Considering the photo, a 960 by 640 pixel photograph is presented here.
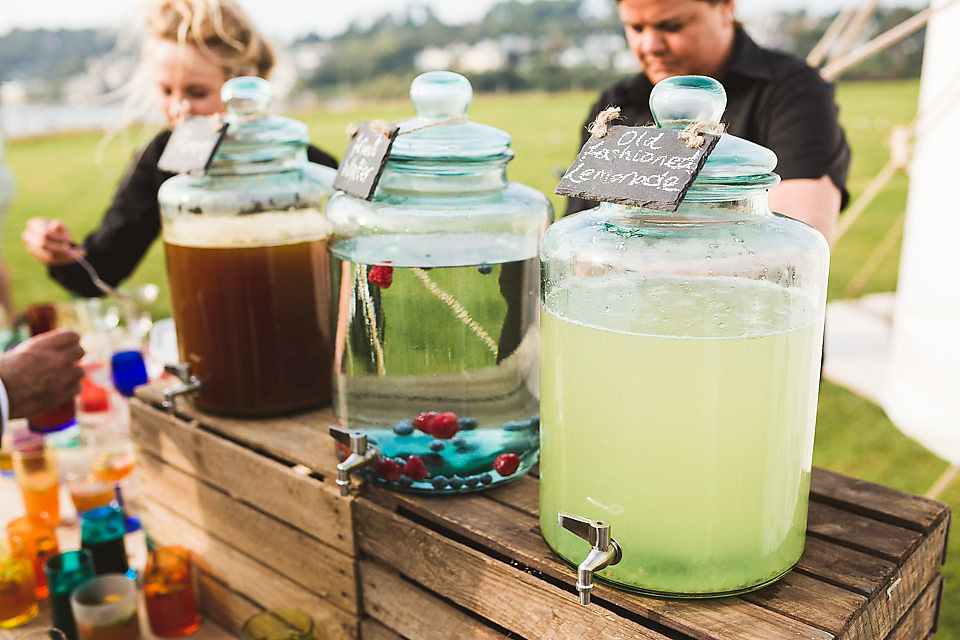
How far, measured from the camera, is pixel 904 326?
2.46m

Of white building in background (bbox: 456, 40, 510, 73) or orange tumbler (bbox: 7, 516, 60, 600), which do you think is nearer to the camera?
orange tumbler (bbox: 7, 516, 60, 600)

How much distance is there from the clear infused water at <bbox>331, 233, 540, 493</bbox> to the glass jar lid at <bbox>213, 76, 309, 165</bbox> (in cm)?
23

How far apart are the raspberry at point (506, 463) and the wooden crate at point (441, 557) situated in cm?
2

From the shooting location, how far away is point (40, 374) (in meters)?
1.29

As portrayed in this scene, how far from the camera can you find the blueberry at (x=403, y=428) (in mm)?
896

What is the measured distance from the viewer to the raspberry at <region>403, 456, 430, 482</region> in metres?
0.90

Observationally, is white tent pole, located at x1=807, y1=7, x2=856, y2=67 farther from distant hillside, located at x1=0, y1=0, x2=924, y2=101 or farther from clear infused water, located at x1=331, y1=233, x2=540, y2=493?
distant hillside, located at x1=0, y1=0, x2=924, y2=101

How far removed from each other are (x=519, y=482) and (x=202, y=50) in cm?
114

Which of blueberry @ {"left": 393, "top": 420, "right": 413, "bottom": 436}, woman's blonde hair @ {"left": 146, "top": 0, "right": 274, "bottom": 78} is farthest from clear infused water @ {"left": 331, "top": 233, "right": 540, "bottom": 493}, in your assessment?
woman's blonde hair @ {"left": 146, "top": 0, "right": 274, "bottom": 78}

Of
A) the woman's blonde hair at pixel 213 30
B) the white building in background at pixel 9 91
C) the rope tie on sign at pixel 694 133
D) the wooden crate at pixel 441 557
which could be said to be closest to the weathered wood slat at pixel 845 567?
the wooden crate at pixel 441 557

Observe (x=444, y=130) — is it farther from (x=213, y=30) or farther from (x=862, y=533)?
(x=213, y=30)

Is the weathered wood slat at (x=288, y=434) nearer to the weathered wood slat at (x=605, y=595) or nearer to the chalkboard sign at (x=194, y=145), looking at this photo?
the weathered wood slat at (x=605, y=595)

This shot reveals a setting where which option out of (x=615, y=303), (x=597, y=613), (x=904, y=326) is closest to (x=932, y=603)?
(x=597, y=613)

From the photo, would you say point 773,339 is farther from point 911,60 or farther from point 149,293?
point 911,60
